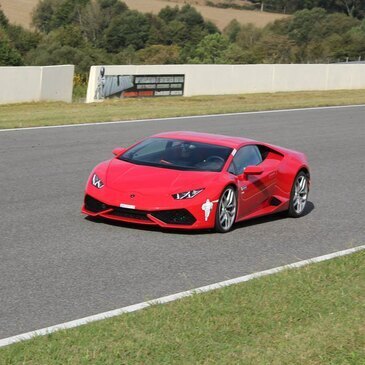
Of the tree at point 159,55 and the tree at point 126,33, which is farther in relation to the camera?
the tree at point 126,33

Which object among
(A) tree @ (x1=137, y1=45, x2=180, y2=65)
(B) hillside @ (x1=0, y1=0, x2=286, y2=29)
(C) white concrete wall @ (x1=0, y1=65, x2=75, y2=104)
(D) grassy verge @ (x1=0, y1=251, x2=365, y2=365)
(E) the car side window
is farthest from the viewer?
(B) hillside @ (x1=0, y1=0, x2=286, y2=29)

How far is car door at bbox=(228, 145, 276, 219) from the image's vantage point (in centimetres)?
1232

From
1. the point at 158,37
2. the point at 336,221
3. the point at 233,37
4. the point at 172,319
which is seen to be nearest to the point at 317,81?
the point at 336,221

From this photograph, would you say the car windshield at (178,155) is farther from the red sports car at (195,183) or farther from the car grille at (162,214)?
the car grille at (162,214)

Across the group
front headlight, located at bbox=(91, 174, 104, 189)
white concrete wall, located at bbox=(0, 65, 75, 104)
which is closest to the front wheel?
front headlight, located at bbox=(91, 174, 104, 189)

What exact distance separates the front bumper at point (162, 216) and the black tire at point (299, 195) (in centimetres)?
211

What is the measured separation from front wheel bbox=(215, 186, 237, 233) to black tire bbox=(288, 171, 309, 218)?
5.00ft

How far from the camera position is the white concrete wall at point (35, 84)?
98.8 feet

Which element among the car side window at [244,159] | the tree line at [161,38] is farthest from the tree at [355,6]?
the car side window at [244,159]

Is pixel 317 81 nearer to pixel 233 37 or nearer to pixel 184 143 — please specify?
pixel 184 143

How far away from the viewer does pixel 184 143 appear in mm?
12711

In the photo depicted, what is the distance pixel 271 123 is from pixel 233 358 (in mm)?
22277

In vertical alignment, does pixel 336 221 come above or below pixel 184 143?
below

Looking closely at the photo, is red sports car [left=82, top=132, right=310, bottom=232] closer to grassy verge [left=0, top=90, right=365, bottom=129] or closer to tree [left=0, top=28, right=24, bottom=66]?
grassy verge [left=0, top=90, right=365, bottom=129]
